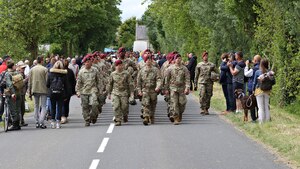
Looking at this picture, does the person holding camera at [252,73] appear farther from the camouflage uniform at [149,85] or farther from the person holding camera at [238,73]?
the camouflage uniform at [149,85]

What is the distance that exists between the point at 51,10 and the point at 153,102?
2335cm

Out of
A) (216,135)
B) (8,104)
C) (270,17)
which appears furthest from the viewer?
(270,17)

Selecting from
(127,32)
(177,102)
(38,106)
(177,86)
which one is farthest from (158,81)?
(127,32)

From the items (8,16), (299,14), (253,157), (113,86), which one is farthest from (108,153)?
(8,16)

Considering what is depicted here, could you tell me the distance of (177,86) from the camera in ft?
58.4

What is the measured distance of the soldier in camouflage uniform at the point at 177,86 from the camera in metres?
17.7

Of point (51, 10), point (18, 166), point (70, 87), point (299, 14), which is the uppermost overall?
point (51, 10)

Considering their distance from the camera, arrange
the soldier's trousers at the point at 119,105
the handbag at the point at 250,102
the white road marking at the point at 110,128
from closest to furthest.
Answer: the white road marking at the point at 110,128, the handbag at the point at 250,102, the soldier's trousers at the point at 119,105

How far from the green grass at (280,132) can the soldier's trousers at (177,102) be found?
4.95ft

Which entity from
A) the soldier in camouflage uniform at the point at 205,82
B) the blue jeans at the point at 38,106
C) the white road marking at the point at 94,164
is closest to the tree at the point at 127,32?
the soldier in camouflage uniform at the point at 205,82

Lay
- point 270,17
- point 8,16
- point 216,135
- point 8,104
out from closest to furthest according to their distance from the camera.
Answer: point 216,135
point 8,104
point 270,17
point 8,16

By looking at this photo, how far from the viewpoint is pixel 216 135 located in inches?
593

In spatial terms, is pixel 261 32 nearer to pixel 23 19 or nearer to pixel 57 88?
pixel 57 88

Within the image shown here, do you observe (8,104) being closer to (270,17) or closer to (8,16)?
(270,17)
